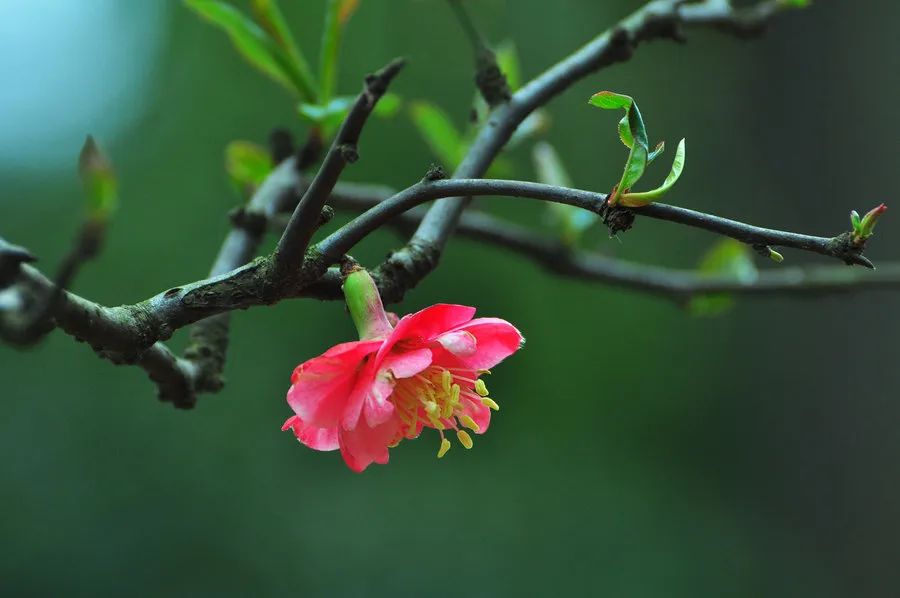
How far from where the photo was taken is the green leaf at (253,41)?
70cm

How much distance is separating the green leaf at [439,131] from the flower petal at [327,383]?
1.93ft

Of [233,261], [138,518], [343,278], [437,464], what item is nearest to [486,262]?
[437,464]

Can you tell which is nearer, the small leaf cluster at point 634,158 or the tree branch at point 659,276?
the small leaf cluster at point 634,158

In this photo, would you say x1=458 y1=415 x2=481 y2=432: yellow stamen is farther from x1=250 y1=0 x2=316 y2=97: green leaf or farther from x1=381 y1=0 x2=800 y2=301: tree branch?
x1=250 y1=0 x2=316 y2=97: green leaf

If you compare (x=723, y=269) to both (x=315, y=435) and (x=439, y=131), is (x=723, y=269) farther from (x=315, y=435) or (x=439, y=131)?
(x=315, y=435)

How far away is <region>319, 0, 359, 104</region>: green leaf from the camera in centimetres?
69

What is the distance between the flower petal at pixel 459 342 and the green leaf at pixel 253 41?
421 millimetres

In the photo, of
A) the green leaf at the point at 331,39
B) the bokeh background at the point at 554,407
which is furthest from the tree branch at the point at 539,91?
the bokeh background at the point at 554,407

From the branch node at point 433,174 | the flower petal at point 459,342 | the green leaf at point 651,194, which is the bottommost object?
the flower petal at point 459,342

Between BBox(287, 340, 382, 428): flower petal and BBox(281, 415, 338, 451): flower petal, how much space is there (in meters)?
0.01

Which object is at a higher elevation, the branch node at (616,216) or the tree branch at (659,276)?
the tree branch at (659,276)

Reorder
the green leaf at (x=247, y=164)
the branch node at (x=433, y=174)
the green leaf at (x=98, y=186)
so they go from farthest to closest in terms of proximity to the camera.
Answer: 1. the green leaf at (x=247, y=164)
2. the branch node at (x=433, y=174)
3. the green leaf at (x=98, y=186)

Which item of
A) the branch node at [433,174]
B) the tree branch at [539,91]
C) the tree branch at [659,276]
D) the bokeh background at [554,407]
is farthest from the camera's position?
the bokeh background at [554,407]

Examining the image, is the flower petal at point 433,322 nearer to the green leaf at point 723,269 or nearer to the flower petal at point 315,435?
the flower petal at point 315,435
